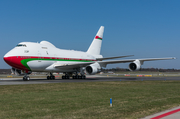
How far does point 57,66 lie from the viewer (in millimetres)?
35094

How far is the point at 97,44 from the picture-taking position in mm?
48000

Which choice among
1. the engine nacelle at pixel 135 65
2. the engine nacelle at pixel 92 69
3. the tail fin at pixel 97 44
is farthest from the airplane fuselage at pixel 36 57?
the engine nacelle at pixel 135 65

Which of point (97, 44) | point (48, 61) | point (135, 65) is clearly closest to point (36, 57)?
point (48, 61)

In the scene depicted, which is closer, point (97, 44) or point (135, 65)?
point (135, 65)

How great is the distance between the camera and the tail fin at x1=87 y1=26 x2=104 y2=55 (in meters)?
47.1

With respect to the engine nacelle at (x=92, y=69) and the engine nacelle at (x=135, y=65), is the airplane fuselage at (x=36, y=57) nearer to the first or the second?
the engine nacelle at (x=92, y=69)

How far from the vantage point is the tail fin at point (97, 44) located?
47062 mm

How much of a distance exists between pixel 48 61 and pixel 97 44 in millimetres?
16523

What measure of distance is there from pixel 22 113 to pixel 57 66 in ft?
87.0

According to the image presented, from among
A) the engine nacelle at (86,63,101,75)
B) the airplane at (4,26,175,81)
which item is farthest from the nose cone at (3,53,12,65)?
the engine nacelle at (86,63,101,75)

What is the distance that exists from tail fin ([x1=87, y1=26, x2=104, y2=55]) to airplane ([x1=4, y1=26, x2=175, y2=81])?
316 cm

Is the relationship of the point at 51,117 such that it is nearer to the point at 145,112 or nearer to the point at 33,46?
the point at 145,112

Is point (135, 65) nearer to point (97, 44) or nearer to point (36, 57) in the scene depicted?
point (97, 44)

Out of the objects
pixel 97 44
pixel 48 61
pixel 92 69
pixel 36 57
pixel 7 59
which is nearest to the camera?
pixel 7 59
